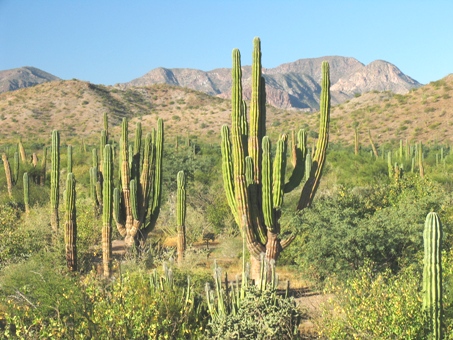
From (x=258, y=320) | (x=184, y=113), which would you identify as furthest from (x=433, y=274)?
(x=184, y=113)

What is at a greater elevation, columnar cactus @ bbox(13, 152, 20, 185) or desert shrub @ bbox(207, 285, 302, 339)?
columnar cactus @ bbox(13, 152, 20, 185)

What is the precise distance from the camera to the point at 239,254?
1897 centimetres

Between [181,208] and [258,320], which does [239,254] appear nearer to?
[181,208]

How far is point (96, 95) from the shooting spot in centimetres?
6750

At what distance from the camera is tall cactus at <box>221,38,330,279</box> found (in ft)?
42.5

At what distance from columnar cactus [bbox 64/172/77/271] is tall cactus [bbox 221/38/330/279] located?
3934 mm

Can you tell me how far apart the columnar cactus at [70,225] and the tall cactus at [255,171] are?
393 centimetres

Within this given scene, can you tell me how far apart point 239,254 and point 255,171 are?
6.24m

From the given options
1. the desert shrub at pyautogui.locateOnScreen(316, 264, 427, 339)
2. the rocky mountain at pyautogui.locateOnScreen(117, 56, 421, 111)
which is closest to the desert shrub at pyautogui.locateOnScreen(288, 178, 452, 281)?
the desert shrub at pyautogui.locateOnScreen(316, 264, 427, 339)

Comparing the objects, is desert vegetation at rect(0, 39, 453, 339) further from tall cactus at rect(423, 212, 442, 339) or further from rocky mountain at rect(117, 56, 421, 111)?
rocky mountain at rect(117, 56, 421, 111)

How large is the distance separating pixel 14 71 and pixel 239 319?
174m

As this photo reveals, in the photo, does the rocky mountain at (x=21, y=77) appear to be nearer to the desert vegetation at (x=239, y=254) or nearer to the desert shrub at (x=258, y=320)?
the desert vegetation at (x=239, y=254)

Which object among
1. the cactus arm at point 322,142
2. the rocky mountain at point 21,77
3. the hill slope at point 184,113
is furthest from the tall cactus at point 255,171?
the rocky mountain at point 21,77

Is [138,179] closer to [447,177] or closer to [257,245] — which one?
[257,245]
